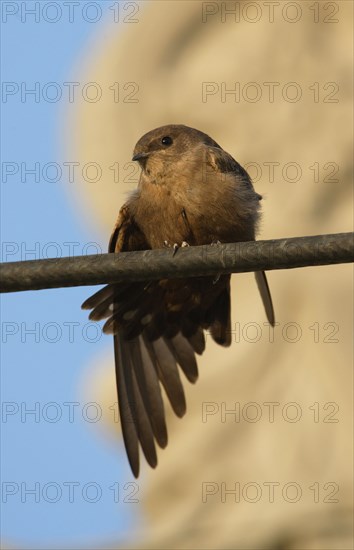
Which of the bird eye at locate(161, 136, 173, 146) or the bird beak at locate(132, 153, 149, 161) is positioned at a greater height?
the bird eye at locate(161, 136, 173, 146)

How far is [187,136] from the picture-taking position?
9.48m

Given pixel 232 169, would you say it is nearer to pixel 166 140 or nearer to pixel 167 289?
pixel 166 140

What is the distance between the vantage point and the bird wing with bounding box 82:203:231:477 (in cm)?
897

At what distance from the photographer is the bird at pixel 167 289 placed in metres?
8.66

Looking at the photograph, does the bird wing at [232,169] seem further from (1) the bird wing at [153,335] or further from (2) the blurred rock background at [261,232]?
(2) the blurred rock background at [261,232]

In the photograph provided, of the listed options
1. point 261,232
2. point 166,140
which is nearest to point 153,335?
point 166,140

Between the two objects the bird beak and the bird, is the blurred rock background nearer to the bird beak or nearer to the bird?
the bird

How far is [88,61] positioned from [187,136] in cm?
322

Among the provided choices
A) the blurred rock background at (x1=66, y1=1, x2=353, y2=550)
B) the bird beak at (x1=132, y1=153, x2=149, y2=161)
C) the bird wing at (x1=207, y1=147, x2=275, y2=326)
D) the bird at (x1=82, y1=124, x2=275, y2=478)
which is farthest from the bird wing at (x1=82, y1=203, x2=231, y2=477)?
the blurred rock background at (x1=66, y1=1, x2=353, y2=550)

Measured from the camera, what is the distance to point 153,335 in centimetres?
920

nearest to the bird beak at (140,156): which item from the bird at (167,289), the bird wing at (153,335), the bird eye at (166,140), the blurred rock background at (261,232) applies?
the bird at (167,289)

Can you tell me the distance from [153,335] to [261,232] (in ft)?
8.34

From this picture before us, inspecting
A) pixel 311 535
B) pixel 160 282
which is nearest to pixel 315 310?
pixel 311 535

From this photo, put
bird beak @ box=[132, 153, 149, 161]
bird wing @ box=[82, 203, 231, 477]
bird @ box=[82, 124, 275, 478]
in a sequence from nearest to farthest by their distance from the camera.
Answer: bird @ box=[82, 124, 275, 478], bird wing @ box=[82, 203, 231, 477], bird beak @ box=[132, 153, 149, 161]
